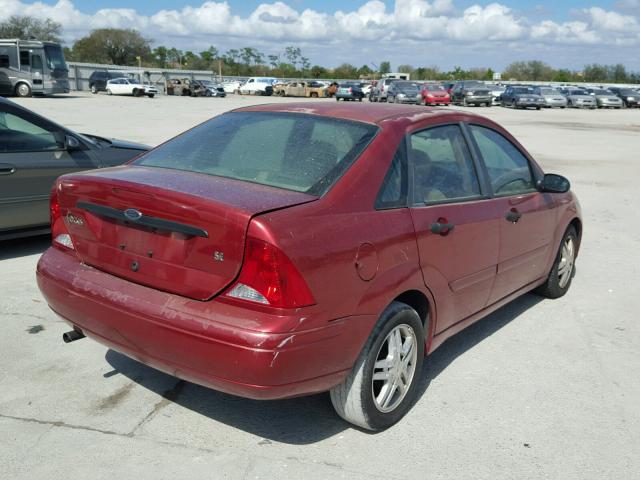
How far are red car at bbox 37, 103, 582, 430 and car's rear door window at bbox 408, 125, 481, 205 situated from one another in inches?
0.5

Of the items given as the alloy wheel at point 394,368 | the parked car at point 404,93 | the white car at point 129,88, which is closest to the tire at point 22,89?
the white car at point 129,88

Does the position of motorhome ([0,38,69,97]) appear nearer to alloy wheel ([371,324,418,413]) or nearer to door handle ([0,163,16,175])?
door handle ([0,163,16,175])

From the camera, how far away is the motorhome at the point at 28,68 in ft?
129

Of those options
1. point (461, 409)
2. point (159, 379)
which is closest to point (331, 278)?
point (461, 409)

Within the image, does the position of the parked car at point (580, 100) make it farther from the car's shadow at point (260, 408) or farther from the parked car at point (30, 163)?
the car's shadow at point (260, 408)

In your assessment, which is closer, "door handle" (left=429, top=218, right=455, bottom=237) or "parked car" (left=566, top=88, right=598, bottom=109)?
"door handle" (left=429, top=218, right=455, bottom=237)

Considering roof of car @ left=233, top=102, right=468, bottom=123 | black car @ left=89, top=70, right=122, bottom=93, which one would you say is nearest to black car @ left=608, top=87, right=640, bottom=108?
black car @ left=89, top=70, right=122, bottom=93

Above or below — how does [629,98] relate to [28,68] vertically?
below

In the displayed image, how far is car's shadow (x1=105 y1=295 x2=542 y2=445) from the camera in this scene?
3.46 m

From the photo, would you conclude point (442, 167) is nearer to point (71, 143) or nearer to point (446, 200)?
point (446, 200)

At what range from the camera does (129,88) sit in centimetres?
5141

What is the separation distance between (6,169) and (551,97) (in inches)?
1866

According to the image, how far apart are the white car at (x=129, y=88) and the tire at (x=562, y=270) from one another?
48520mm

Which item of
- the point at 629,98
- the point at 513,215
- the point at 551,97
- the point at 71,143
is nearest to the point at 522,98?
the point at 551,97
